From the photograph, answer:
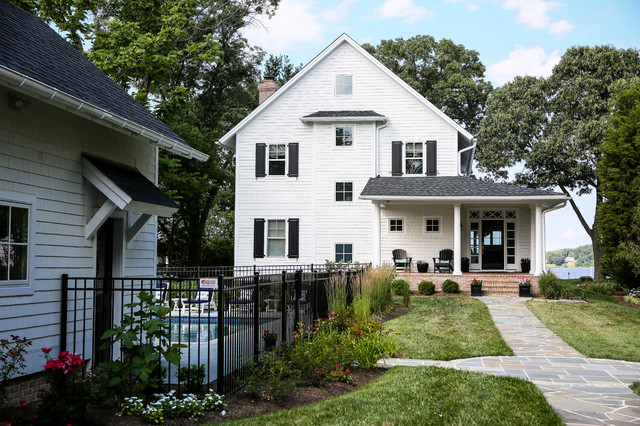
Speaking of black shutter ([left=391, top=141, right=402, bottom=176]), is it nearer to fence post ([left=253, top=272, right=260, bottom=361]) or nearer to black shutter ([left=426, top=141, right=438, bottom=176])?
black shutter ([left=426, top=141, right=438, bottom=176])

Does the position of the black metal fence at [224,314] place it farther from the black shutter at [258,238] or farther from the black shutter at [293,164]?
the black shutter at [293,164]

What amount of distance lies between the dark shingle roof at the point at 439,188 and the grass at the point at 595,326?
14.2 ft

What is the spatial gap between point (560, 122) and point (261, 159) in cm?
1536

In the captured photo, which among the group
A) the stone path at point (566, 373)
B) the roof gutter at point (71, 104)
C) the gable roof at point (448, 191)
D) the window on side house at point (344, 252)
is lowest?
the stone path at point (566, 373)

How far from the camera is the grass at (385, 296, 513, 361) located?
30.4 feet

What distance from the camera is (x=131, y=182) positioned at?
7781mm

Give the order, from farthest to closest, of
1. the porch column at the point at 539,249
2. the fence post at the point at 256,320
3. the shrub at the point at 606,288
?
the shrub at the point at 606,288 → the porch column at the point at 539,249 → the fence post at the point at 256,320

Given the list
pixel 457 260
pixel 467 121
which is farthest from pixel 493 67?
pixel 457 260

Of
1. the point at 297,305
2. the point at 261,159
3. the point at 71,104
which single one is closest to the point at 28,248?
→ the point at 71,104

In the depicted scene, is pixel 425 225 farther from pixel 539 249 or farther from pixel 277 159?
pixel 277 159

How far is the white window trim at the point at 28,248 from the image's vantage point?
5879mm

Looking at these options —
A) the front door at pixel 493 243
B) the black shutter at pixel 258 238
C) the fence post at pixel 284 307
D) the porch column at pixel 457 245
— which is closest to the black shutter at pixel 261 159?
the black shutter at pixel 258 238

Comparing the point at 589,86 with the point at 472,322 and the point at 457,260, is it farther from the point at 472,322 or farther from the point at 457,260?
the point at 472,322

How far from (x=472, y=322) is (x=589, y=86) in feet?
64.5
